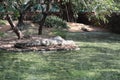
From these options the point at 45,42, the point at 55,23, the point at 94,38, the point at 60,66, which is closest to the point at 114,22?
the point at 55,23

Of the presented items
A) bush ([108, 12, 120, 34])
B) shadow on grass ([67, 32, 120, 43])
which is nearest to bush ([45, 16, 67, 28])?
shadow on grass ([67, 32, 120, 43])

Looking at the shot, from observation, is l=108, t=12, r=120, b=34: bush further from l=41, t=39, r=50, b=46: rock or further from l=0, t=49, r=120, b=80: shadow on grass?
l=0, t=49, r=120, b=80: shadow on grass

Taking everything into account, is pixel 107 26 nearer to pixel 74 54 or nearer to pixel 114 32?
pixel 114 32

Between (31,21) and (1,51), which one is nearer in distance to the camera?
(1,51)

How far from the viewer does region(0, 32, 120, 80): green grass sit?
27.4 ft

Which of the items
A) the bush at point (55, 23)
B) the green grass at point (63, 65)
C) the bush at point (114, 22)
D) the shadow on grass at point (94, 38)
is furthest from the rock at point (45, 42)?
the bush at point (114, 22)

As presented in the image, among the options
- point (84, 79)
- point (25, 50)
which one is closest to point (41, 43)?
point (25, 50)

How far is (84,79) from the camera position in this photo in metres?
8.06

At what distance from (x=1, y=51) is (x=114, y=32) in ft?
32.6

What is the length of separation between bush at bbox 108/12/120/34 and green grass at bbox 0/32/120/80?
7.31 m

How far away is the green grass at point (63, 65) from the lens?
8.35m

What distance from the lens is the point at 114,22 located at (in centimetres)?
2064

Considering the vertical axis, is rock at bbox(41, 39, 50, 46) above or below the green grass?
above

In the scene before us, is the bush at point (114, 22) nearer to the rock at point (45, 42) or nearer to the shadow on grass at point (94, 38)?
the shadow on grass at point (94, 38)
